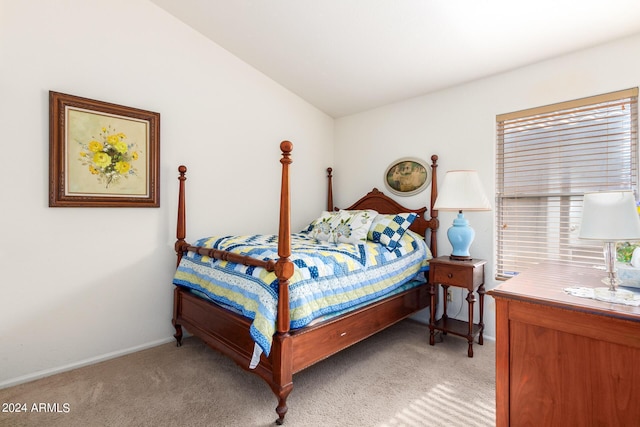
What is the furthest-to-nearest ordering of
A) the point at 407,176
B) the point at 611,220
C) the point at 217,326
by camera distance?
1. the point at 407,176
2. the point at 217,326
3. the point at 611,220

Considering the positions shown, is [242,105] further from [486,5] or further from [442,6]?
[486,5]

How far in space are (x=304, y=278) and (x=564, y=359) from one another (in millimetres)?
1205

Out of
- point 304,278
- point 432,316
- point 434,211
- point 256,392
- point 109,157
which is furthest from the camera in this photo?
point 434,211

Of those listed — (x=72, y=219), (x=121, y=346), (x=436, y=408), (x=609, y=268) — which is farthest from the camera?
(x=121, y=346)

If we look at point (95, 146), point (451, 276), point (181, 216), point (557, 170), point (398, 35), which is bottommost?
point (451, 276)

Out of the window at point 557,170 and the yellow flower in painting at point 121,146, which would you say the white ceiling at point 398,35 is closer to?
the window at point 557,170

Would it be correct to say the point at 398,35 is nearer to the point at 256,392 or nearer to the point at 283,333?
the point at 283,333

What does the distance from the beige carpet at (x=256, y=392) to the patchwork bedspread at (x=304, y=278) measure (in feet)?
1.61

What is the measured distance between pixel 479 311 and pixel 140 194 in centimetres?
300

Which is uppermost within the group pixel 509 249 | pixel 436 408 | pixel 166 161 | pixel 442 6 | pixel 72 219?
pixel 442 6

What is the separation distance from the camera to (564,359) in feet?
3.87

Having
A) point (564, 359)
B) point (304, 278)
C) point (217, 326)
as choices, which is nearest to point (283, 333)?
point (304, 278)

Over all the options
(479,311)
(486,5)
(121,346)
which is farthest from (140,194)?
(479,311)

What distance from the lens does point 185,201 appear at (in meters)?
2.78
